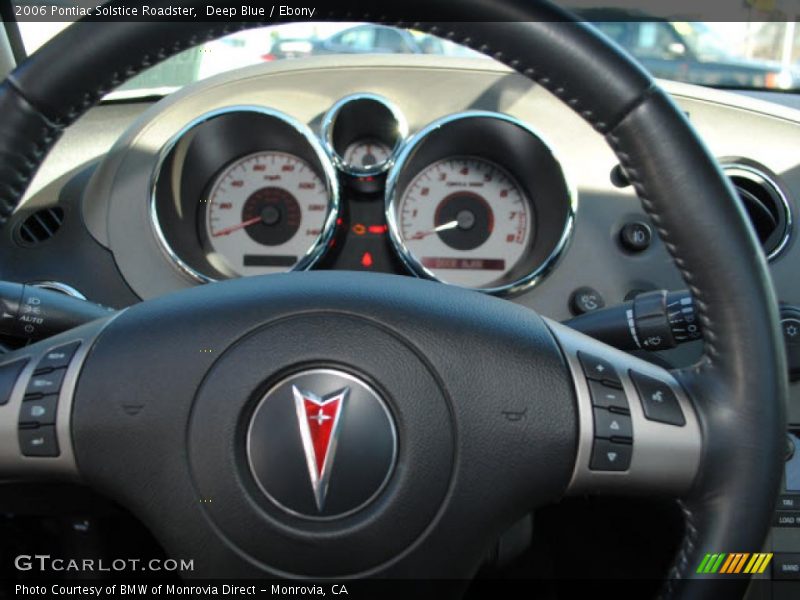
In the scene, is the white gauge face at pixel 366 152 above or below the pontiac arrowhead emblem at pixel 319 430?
above

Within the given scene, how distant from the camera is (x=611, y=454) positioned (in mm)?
942

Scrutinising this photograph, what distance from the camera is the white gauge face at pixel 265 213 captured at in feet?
7.42

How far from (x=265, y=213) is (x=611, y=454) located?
4.90ft

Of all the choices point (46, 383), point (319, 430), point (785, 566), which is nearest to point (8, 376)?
point (46, 383)

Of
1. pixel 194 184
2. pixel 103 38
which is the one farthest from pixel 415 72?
pixel 103 38

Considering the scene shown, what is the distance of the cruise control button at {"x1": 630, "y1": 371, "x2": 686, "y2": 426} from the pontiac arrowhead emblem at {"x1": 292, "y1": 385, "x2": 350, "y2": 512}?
1.04 ft

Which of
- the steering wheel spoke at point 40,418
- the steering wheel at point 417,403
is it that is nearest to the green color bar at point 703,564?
the steering wheel at point 417,403

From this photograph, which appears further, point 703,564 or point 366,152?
point 366,152

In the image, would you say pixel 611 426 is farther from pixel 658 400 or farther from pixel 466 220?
A: pixel 466 220

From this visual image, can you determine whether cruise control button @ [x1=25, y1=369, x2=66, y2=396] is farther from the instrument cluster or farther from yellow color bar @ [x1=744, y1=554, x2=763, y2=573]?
the instrument cluster

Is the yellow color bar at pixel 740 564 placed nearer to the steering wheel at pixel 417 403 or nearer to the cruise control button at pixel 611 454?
the steering wheel at pixel 417 403

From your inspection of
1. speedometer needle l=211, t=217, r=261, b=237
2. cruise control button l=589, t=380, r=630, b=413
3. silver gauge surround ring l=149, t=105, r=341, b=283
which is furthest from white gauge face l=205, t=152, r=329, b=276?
cruise control button l=589, t=380, r=630, b=413

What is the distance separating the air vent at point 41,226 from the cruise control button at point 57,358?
1097 mm

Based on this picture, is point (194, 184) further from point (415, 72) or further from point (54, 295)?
point (54, 295)
